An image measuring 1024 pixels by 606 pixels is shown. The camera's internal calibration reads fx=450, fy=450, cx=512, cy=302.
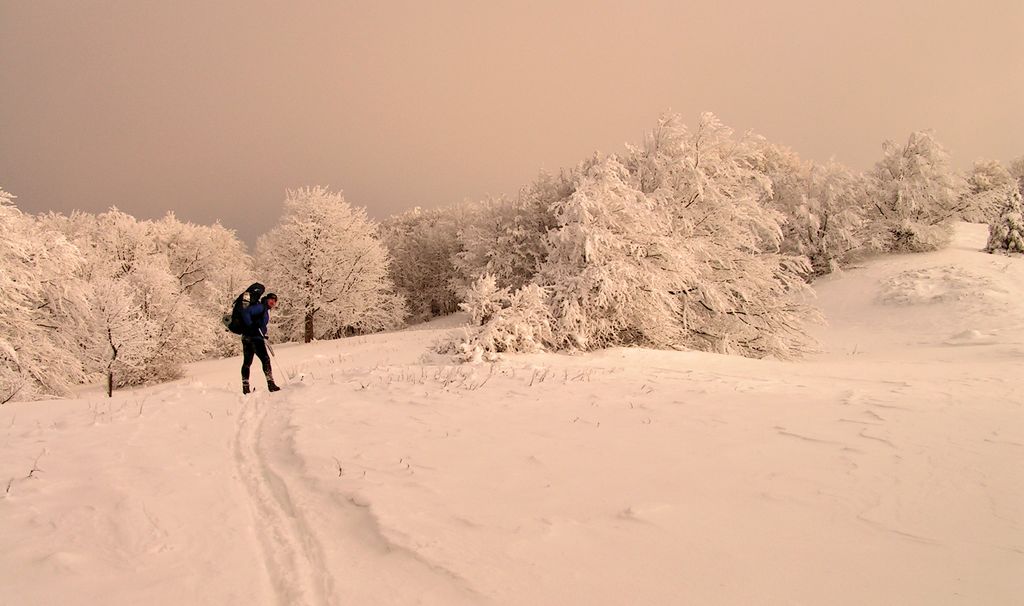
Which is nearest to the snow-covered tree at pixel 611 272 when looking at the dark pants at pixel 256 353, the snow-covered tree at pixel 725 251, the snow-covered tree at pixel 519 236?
the snow-covered tree at pixel 725 251

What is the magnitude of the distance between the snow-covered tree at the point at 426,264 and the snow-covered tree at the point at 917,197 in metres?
34.4

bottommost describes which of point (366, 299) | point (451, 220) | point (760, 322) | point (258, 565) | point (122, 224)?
point (258, 565)

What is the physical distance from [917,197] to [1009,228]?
5.33m

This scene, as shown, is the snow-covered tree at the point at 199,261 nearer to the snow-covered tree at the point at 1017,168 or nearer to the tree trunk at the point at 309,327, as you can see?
the tree trunk at the point at 309,327

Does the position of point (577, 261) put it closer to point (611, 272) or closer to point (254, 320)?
point (611, 272)

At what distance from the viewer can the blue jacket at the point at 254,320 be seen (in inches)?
355

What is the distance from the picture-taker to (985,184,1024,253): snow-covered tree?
28188 millimetres

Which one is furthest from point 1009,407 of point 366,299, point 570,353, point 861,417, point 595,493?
point 366,299

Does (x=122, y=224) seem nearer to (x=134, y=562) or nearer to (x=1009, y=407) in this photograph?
(x=134, y=562)

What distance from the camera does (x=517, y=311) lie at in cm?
1241

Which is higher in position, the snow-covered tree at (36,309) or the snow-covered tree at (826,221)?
the snow-covered tree at (826,221)

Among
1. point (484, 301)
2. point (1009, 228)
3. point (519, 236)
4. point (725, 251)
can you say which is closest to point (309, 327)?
point (519, 236)

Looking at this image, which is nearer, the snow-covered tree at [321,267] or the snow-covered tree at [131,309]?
the snow-covered tree at [131,309]

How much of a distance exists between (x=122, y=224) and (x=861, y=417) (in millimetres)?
44890
